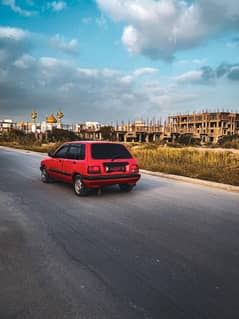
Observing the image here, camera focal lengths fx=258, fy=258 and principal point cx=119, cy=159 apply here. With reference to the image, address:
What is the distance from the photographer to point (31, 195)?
761cm

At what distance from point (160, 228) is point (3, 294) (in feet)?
9.69

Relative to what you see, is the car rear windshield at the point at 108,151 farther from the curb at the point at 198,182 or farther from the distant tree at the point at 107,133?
the distant tree at the point at 107,133

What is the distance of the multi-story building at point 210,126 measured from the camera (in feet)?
249

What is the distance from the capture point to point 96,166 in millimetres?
7250

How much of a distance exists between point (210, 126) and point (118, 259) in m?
85.7

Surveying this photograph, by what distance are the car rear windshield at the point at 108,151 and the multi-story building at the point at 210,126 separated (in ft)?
214

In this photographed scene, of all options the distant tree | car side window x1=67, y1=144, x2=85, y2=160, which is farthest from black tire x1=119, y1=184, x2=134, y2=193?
the distant tree

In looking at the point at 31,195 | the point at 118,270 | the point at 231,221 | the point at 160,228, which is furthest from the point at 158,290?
the point at 31,195

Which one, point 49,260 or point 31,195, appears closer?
point 49,260

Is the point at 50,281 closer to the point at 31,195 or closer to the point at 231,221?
the point at 231,221

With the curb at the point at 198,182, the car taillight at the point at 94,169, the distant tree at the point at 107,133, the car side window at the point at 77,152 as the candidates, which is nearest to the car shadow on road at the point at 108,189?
the car taillight at the point at 94,169

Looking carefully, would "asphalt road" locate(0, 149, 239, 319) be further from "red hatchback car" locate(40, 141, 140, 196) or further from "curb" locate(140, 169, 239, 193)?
"curb" locate(140, 169, 239, 193)

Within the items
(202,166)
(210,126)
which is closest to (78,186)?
(202,166)

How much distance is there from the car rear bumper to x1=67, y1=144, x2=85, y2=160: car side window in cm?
72
